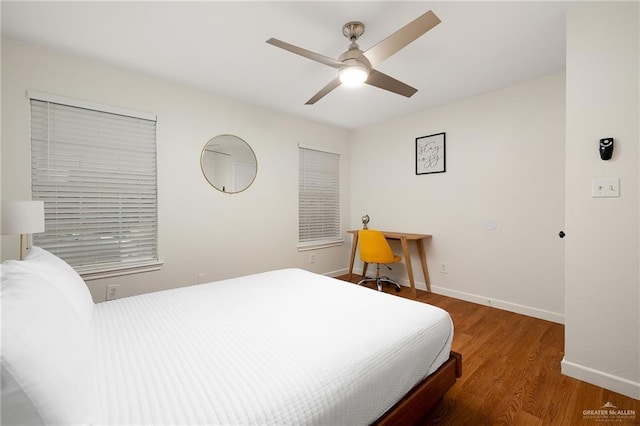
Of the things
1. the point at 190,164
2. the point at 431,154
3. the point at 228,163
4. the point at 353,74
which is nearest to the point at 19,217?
the point at 190,164

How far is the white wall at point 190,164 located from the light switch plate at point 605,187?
2.96 meters

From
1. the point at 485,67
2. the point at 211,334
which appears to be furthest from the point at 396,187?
the point at 211,334

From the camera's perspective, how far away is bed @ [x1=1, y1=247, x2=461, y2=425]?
0.67 m

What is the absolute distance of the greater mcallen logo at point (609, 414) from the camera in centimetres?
143

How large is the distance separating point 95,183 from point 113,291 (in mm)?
980

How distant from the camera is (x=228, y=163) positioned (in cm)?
315

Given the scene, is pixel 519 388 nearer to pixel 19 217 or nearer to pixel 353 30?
pixel 353 30

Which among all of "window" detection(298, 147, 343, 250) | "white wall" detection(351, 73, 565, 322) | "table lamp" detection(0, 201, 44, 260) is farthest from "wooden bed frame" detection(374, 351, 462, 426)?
"window" detection(298, 147, 343, 250)

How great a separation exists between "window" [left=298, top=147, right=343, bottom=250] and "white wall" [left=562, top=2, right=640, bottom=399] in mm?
2863

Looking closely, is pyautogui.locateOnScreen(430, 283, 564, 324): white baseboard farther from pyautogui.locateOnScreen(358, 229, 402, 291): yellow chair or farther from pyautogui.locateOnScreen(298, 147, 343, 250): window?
pyautogui.locateOnScreen(298, 147, 343, 250): window

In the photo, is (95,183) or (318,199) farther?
(318,199)

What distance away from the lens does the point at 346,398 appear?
922mm

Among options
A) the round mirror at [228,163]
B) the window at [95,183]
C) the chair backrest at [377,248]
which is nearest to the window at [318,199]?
the round mirror at [228,163]

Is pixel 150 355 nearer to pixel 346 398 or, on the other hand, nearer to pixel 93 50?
pixel 346 398
